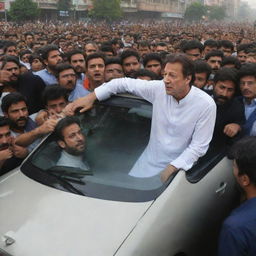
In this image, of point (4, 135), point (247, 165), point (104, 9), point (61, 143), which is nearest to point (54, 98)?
point (4, 135)

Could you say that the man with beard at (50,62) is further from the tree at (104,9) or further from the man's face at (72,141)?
the tree at (104,9)

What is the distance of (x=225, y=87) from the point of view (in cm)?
Result: 336

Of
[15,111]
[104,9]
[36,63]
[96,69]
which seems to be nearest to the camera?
[15,111]

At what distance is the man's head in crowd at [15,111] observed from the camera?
3.30 meters

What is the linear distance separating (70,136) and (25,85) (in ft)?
6.49

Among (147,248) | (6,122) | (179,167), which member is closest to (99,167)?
(179,167)

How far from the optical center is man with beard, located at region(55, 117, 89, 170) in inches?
104

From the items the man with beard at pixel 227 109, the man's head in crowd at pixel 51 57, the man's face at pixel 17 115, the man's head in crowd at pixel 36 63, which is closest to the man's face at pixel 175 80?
the man with beard at pixel 227 109

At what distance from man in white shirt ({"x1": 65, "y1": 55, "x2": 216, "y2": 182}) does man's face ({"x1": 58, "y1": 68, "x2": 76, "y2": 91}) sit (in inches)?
65.5

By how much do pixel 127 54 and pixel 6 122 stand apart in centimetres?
242

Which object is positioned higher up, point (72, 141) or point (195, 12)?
point (195, 12)

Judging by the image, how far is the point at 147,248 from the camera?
78.1 inches

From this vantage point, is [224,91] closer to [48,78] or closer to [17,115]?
[17,115]

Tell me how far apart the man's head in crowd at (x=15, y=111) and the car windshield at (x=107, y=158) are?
0.61m
